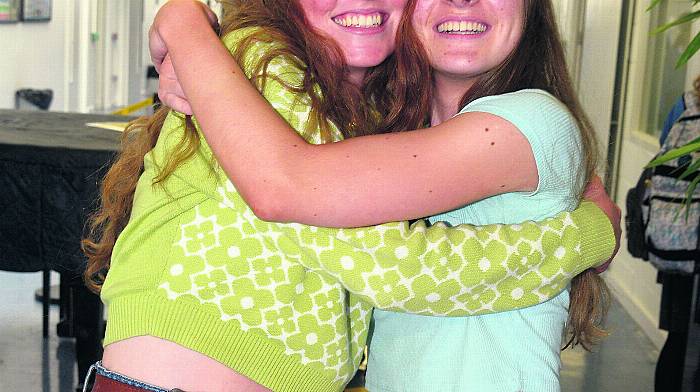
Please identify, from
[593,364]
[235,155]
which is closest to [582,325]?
[235,155]

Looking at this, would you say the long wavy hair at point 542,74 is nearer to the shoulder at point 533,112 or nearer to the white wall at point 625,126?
the shoulder at point 533,112

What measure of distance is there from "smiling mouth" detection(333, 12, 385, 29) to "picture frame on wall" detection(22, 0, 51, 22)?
804 cm

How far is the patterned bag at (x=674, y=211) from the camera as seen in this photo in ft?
11.3

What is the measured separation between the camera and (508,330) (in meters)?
1.35

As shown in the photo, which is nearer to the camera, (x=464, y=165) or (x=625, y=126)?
(x=464, y=165)

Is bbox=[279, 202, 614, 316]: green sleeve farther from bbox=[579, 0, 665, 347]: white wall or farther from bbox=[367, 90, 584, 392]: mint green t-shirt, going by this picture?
bbox=[579, 0, 665, 347]: white wall

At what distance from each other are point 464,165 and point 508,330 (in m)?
0.27

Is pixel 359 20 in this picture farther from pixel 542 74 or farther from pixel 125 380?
pixel 125 380

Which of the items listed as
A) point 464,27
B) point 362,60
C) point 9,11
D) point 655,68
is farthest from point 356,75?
point 9,11

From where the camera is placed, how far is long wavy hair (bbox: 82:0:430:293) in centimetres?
133

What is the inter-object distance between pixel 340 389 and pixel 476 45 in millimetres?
562

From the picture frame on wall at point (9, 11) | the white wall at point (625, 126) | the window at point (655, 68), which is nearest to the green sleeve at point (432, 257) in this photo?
the white wall at point (625, 126)

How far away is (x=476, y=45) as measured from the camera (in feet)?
4.82

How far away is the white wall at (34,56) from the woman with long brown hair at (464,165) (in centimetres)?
770
